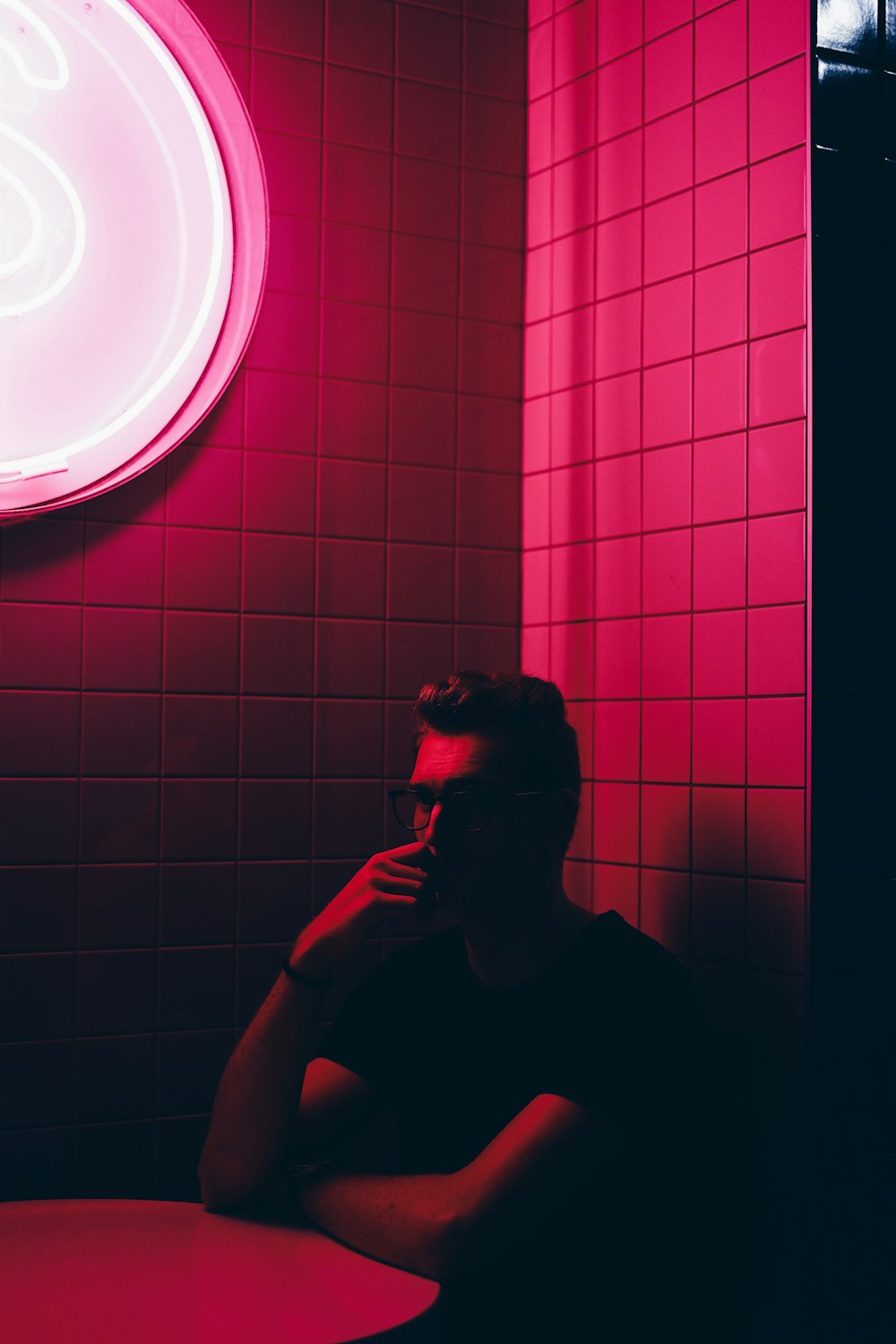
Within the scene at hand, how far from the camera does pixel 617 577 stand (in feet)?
7.78

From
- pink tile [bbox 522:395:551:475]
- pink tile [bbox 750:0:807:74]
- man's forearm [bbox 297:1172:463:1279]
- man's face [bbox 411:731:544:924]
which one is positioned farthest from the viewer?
pink tile [bbox 522:395:551:475]

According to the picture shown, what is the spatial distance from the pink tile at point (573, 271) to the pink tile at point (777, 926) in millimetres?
1182

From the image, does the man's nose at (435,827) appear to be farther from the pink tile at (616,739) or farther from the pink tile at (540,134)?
the pink tile at (540,134)

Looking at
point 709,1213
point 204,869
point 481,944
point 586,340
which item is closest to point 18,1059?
point 204,869

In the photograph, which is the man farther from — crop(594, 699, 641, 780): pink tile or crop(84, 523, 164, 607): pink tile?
crop(84, 523, 164, 607): pink tile

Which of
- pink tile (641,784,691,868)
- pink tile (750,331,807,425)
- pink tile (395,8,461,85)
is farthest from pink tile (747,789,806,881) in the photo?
pink tile (395,8,461,85)

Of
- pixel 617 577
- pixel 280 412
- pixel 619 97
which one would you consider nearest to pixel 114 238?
pixel 280 412

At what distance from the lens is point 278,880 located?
92.4 inches

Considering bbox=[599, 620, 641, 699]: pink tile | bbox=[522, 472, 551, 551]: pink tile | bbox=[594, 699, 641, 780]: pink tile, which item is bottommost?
bbox=[594, 699, 641, 780]: pink tile

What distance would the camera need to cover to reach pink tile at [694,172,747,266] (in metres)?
2.14

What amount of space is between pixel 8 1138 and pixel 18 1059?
0.43 ft

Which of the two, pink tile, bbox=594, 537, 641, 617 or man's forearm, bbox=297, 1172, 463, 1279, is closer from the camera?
man's forearm, bbox=297, 1172, 463, 1279

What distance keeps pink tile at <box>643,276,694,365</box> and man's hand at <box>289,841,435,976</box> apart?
3.30 feet

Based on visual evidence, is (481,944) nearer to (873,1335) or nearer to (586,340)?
(873,1335)
